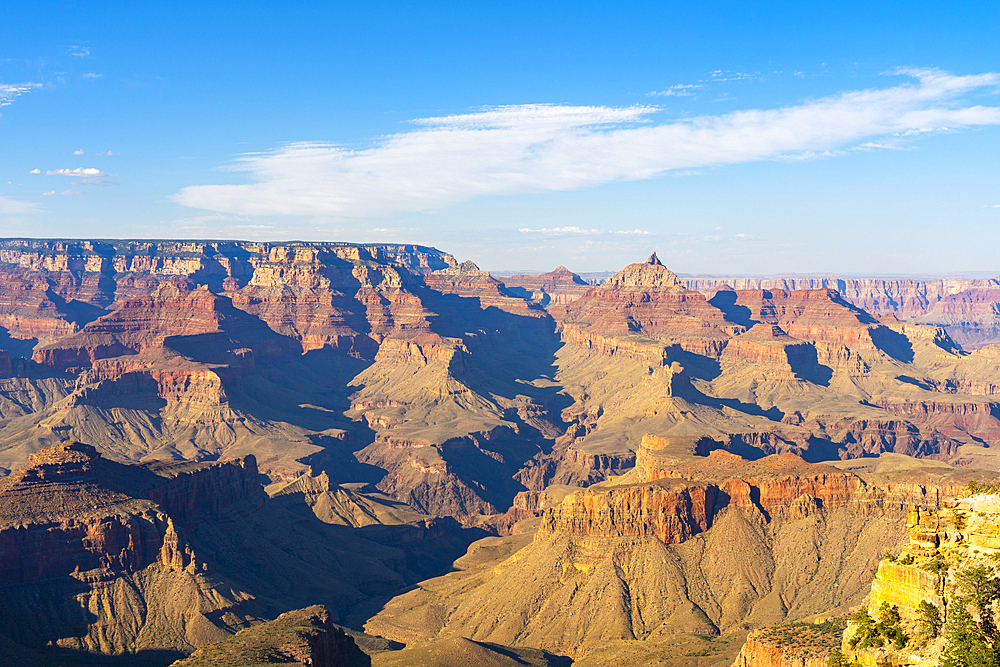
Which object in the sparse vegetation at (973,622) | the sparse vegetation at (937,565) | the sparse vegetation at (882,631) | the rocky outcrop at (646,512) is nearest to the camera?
the sparse vegetation at (973,622)

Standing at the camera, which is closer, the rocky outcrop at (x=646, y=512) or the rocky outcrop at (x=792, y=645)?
the rocky outcrop at (x=792, y=645)

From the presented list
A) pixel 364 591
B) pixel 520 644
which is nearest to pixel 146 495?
pixel 364 591

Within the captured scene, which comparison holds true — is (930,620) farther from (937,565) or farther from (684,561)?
(684,561)

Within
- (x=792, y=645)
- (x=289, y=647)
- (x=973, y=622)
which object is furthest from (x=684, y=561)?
(x=973, y=622)

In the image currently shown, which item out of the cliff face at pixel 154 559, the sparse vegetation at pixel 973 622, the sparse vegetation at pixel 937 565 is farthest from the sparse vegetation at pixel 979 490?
the cliff face at pixel 154 559

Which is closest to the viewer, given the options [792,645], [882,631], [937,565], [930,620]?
[930,620]

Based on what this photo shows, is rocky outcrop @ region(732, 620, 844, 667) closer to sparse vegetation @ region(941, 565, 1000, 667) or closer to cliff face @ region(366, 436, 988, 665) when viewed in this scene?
cliff face @ region(366, 436, 988, 665)

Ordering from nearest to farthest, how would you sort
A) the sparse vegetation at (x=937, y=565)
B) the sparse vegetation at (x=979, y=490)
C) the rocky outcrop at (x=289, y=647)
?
the sparse vegetation at (x=937, y=565)
the sparse vegetation at (x=979, y=490)
the rocky outcrop at (x=289, y=647)

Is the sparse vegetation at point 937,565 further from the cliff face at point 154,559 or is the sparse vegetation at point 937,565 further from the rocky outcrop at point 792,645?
the cliff face at point 154,559

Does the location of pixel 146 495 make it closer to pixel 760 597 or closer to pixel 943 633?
pixel 760 597

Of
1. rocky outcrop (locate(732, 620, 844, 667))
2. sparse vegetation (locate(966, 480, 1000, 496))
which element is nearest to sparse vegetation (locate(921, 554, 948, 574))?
sparse vegetation (locate(966, 480, 1000, 496))

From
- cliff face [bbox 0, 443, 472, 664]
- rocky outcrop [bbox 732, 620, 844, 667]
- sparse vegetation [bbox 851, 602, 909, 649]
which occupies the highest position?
sparse vegetation [bbox 851, 602, 909, 649]

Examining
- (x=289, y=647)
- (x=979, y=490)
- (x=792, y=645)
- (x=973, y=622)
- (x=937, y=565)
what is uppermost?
(x=979, y=490)
